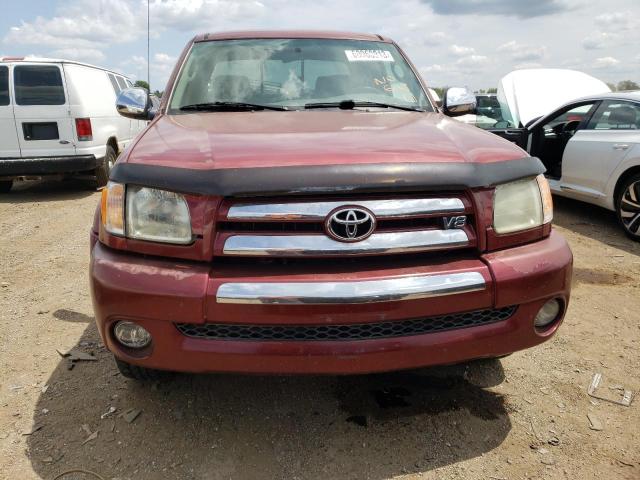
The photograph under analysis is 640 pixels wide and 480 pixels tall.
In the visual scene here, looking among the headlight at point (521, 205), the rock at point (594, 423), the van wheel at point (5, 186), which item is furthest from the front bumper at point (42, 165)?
the rock at point (594, 423)

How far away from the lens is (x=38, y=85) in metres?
7.62

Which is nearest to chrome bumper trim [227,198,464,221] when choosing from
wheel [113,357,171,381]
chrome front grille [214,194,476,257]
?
chrome front grille [214,194,476,257]

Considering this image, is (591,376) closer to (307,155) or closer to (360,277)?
(360,277)

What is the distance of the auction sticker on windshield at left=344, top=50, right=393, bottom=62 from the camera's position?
3529mm

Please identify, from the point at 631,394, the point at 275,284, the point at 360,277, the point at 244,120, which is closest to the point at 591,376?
the point at 631,394

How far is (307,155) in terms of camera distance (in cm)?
203

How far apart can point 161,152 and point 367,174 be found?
0.85 meters

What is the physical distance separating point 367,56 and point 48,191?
23.1 ft

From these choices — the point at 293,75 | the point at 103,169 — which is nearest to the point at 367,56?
the point at 293,75

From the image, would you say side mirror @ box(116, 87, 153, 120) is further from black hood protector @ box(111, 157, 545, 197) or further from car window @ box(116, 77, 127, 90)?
car window @ box(116, 77, 127, 90)

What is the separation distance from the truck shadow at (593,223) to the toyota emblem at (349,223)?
4.26 metres

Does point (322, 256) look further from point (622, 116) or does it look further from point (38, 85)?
point (38, 85)

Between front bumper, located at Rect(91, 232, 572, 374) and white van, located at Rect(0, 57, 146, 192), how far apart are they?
655 cm

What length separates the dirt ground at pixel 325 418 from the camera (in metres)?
2.17
